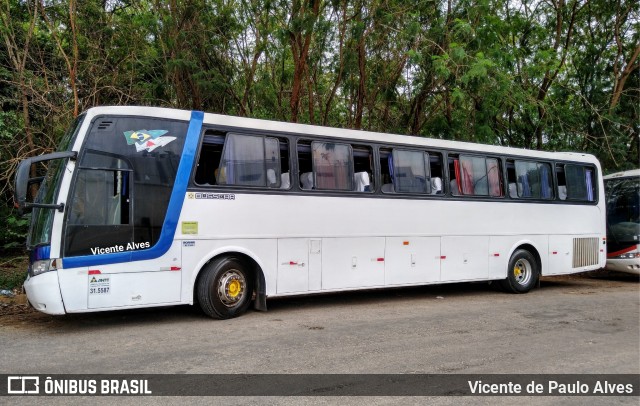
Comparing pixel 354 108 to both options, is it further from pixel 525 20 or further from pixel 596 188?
pixel 596 188

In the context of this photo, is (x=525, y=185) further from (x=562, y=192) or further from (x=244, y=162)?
(x=244, y=162)

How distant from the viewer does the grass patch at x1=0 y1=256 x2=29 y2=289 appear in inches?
444

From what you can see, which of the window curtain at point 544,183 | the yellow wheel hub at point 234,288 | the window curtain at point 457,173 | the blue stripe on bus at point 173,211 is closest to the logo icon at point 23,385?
the blue stripe on bus at point 173,211

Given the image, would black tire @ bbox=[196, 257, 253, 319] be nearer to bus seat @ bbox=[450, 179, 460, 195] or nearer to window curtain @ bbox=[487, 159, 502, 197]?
bus seat @ bbox=[450, 179, 460, 195]

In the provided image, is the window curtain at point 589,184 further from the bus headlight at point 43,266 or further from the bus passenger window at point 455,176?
the bus headlight at point 43,266

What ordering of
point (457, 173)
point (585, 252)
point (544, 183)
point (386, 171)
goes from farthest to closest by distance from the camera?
point (585, 252)
point (544, 183)
point (457, 173)
point (386, 171)

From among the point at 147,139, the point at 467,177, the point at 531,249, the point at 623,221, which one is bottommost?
the point at 531,249

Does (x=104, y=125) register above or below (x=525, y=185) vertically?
above

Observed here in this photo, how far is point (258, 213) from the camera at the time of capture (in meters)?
9.02

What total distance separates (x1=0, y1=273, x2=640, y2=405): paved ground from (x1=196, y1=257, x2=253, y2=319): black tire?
0.21 m

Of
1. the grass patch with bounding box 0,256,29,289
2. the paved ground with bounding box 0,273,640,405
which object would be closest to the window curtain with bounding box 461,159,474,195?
the paved ground with bounding box 0,273,640,405

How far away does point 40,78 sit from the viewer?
42.3ft

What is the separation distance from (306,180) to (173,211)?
2515 mm

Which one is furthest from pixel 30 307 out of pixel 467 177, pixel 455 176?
pixel 467 177
